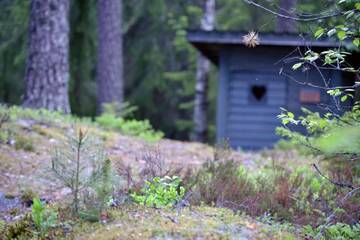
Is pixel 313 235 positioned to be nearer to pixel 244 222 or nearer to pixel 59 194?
pixel 244 222

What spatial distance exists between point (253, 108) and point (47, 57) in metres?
5.39

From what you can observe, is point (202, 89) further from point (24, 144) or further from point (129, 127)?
point (24, 144)

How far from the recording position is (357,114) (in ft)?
12.6

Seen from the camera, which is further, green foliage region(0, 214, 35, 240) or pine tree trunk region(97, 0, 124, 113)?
pine tree trunk region(97, 0, 124, 113)

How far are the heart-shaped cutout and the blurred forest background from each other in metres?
5.36

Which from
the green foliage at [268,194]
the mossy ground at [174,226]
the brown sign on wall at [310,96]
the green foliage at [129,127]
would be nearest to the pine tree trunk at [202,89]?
the brown sign on wall at [310,96]

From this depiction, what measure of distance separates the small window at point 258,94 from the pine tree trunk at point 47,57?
4.86 metres

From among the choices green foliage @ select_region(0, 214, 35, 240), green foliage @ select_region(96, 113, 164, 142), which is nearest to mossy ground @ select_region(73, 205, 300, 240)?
green foliage @ select_region(0, 214, 35, 240)

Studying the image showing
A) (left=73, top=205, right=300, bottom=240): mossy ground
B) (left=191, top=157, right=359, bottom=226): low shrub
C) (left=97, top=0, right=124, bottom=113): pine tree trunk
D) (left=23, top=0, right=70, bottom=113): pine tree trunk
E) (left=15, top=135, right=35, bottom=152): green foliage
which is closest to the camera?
(left=73, top=205, right=300, bottom=240): mossy ground

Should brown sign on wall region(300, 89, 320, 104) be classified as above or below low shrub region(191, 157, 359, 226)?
above

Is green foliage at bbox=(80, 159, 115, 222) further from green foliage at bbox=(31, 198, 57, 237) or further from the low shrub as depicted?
the low shrub

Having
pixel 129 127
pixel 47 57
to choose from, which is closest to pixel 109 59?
pixel 47 57

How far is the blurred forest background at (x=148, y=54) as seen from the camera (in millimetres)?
17672

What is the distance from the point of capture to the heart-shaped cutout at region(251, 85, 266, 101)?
1321 centimetres
